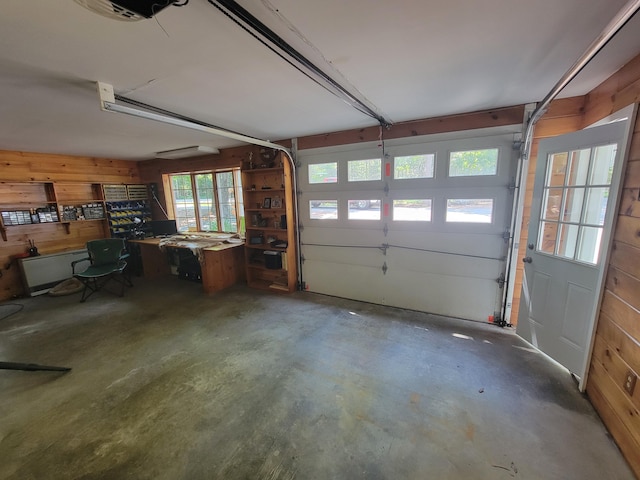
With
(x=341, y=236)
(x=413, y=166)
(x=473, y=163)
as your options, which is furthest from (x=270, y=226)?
(x=473, y=163)

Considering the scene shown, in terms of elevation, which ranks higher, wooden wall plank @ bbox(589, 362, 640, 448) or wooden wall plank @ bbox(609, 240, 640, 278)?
wooden wall plank @ bbox(609, 240, 640, 278)

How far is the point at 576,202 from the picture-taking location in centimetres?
206

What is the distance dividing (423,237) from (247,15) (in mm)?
2828

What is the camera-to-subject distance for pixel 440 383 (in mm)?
2080

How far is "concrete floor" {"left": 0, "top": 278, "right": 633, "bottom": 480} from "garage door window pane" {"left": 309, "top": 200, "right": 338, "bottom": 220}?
1.56 meters

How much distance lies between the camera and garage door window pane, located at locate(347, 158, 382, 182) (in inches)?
133

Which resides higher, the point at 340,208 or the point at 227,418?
the point at 340,208

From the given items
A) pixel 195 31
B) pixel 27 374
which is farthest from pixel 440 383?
pixel 27 374

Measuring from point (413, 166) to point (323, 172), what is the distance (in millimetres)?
1285

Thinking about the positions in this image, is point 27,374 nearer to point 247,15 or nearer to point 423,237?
point 247,15

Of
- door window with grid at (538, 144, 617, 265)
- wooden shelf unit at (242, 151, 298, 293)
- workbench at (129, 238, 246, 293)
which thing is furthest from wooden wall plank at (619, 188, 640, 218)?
workbench at (129, 238, 246, 293)

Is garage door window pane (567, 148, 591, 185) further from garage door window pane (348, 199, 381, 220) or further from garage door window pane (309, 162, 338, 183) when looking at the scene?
garage door window pane (309, 162, 338, 183)

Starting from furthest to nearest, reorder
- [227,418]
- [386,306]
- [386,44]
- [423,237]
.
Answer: [386,306] < [423,237] < [227,418] < [386,44]

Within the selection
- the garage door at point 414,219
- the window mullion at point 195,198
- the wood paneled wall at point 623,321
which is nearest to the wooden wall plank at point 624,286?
the wood paneled wall at point 623,321
